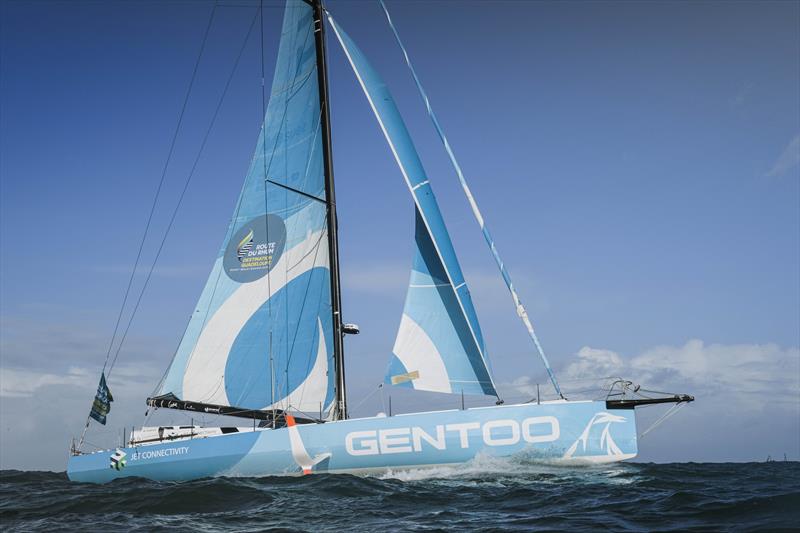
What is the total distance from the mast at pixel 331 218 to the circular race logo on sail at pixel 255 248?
5.47 ft

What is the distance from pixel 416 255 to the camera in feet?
55.4

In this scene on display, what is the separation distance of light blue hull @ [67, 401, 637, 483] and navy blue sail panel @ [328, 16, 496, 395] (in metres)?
1.35

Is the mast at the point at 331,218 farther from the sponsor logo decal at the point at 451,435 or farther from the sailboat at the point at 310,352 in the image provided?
the sponsor logo decal at the point at 451,435

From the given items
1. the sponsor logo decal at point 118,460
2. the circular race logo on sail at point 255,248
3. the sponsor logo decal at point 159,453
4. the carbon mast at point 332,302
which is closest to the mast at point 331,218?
the carbon mast at point 332,302

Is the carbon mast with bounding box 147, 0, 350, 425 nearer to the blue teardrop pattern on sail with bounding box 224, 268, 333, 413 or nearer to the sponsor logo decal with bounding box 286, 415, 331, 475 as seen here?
the blue teardrop pattern on sail with bounding box 224, 268, 333, 413

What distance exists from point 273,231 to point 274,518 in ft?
35.2

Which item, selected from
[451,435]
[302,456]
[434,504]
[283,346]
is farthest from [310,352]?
[434,504]

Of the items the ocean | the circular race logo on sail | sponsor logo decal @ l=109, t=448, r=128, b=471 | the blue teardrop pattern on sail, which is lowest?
the ocean

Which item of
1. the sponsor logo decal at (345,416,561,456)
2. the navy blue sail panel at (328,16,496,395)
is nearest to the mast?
the navy blue sail panel at (328,16,496,395)

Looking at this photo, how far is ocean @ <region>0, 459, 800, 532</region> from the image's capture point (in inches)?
393

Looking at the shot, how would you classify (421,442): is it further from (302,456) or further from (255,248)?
→ (255,248)

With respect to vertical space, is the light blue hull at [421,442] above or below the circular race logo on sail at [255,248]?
below

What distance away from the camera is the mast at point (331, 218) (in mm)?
18406

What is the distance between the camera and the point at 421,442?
1484 centimetres
